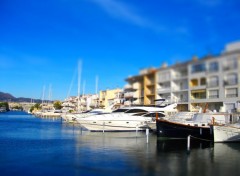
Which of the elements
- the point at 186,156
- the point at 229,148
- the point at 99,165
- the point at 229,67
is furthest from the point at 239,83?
the point at 229,148

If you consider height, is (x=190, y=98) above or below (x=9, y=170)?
above

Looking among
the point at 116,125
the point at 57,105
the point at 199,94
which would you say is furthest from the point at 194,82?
the point at 57,105

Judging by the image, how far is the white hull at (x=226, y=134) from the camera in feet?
71.8

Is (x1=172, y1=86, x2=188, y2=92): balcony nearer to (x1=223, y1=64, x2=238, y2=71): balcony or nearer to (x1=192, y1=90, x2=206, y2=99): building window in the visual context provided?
(x1=192, y1=90, x2=206, y2=99): building window

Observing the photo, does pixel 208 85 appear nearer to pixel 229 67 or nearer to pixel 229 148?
pixel 229 67

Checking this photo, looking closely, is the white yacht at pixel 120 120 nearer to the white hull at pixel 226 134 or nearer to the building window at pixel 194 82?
the white hull at pixel 226 134

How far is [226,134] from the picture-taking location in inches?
881

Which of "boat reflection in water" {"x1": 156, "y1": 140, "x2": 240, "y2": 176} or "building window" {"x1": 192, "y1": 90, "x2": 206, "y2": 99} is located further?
"boat reflection in water" {"x1": 156, "y1": 140, "x2": 240, "y2": 176}

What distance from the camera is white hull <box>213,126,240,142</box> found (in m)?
21.9

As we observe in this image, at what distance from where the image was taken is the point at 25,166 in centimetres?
1321

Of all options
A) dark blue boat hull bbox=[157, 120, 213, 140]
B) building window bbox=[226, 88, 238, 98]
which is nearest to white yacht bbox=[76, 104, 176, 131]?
dark blue boat hull bbox=[157, 120, 213, 140]

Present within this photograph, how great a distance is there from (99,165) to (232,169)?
19.6 feet

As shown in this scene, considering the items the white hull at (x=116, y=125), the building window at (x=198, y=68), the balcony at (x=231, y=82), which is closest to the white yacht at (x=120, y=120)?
the white hull at (x=116, y=125)

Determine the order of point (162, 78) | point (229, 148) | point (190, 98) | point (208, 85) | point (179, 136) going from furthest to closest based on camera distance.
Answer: point (179, 136), point (229, 148), point (162, 78), point (190, 98), point (208, 85)
